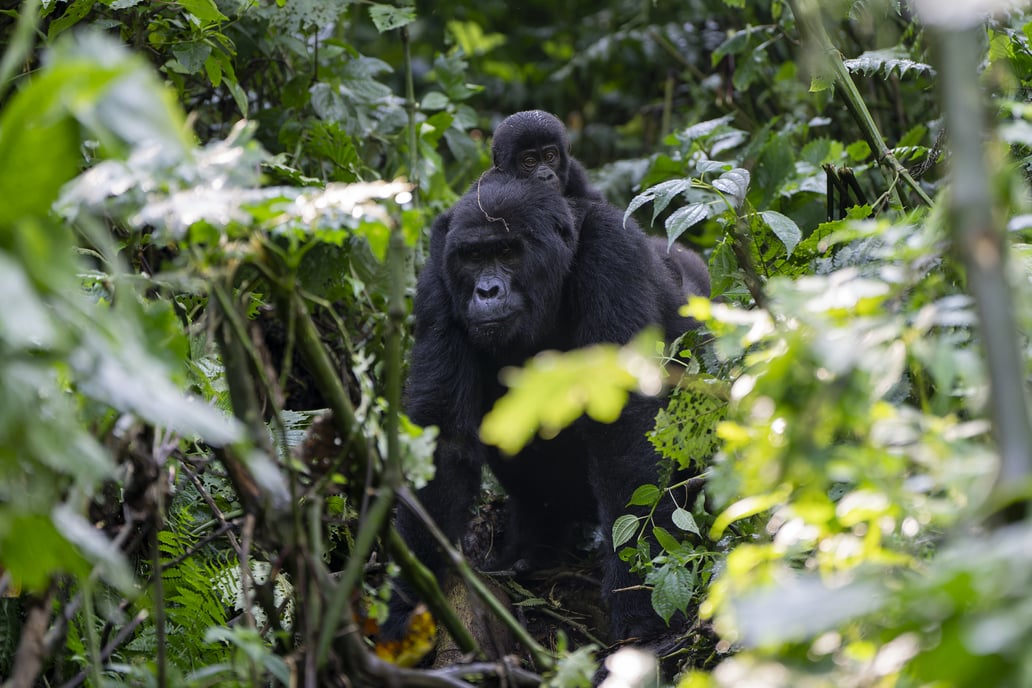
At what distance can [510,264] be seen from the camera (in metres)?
3.45

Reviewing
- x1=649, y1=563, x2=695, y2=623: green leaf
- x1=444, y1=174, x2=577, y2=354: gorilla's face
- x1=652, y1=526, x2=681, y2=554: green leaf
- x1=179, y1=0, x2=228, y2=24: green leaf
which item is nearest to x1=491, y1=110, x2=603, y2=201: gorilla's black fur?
x1=444, y1=174, x2=577, y2=354: gorilla's face

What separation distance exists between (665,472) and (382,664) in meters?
1.42

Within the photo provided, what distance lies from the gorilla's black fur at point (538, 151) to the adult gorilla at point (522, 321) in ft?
0.76

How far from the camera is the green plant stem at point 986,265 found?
103 cm

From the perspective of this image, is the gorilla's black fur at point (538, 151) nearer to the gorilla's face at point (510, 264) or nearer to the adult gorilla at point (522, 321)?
the adult gorilla at point (522, 321)

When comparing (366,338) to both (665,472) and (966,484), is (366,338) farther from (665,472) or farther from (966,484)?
(966,484)

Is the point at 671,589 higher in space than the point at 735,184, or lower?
lower

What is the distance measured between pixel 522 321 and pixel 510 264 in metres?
0.19

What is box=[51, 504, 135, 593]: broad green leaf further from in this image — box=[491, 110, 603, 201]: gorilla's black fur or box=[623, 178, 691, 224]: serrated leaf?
box=[491, 110, 603, 201]: gorilla's black fur

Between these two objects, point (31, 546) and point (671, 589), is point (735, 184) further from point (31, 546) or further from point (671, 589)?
point (31, 546)

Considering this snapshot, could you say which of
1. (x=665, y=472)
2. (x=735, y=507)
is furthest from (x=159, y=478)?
(x=665, y=472)

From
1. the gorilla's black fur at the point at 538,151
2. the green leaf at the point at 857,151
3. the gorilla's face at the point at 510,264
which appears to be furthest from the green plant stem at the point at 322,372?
the green leaf at the point at 857,151

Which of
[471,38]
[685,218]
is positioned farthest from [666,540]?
[471,38]

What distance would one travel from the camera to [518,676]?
1711 mm
